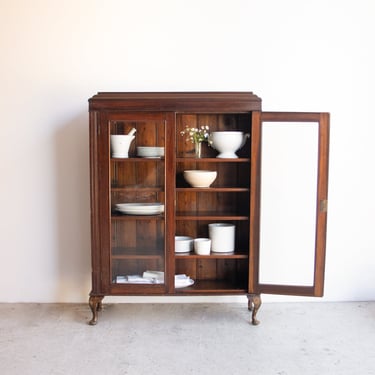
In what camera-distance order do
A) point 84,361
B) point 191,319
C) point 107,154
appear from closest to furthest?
1. point 84,361
2. point 107,154
3. point 191,319

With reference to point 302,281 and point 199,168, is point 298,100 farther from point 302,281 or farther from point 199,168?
point 302,281

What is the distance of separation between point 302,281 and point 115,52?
2129 mm

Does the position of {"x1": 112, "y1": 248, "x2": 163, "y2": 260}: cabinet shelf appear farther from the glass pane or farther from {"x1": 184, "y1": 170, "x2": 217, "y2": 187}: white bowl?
the glass pane

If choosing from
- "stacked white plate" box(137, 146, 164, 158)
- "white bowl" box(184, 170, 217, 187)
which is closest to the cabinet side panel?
"stacked white plate" box(137, 146, 164, 158)

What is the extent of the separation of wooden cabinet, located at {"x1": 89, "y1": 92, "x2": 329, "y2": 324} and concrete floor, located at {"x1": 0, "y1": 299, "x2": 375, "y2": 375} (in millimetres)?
207

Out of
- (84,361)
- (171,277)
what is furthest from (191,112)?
(84,361)

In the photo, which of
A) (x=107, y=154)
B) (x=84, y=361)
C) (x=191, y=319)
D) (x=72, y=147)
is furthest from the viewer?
(x=72, y=147)

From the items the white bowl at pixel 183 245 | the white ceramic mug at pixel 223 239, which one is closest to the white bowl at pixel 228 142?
the white ceramic mug at pixel 223 239

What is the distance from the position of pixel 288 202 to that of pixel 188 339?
3.76 feet

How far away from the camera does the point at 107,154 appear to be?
2664mm

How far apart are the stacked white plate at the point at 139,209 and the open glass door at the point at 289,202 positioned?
64 centimetres

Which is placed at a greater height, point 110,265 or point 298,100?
point 298,100

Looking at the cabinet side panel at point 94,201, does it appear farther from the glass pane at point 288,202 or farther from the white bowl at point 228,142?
the glass pane at point 288,202

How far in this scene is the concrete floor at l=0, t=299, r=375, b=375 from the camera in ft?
7.38
